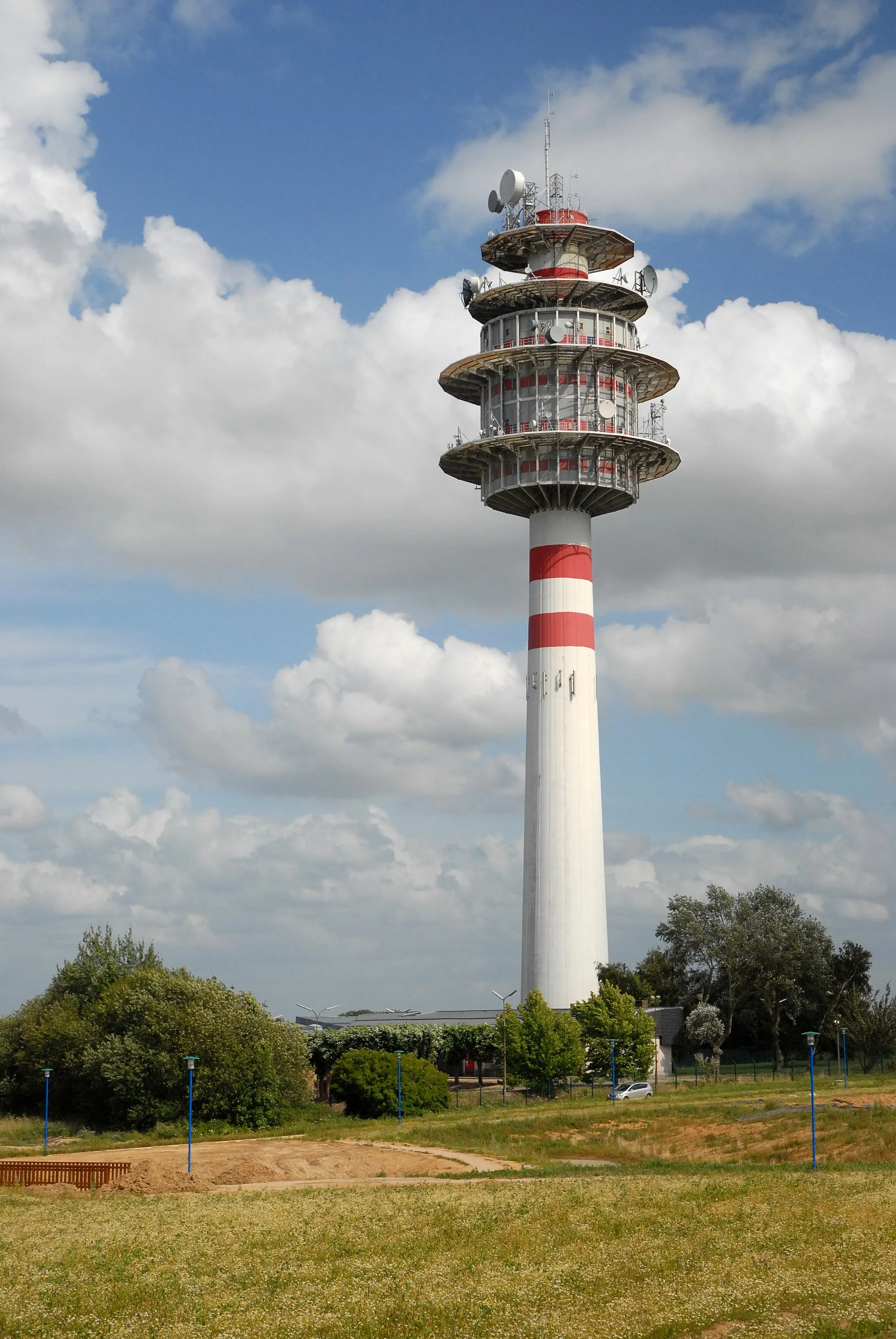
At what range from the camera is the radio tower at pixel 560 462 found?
81062 mm

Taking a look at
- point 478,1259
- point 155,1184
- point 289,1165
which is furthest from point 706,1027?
point 478,1259

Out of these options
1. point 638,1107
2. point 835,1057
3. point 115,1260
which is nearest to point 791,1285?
point 115,1260

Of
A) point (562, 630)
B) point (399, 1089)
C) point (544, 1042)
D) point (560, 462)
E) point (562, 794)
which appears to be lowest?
point (399, 1089)

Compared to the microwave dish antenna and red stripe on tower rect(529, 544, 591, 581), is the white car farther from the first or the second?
the microwave dish antenna

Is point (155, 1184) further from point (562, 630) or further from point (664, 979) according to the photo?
point (664, 979)

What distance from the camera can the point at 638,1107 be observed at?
68.0m

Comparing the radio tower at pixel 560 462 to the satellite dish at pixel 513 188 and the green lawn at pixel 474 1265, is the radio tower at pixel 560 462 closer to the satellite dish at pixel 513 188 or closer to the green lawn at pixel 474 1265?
the satellite dish at pixel 513 188

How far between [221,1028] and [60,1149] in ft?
32.4

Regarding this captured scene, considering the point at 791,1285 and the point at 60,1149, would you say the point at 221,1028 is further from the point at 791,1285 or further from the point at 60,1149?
the point at 791,1285

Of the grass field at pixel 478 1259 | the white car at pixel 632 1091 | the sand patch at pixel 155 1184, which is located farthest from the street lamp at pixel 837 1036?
the sand patch at pixel 155 1184

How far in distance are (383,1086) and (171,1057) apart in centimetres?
1092

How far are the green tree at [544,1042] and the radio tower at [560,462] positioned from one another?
2535 mm

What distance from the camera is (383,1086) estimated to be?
242 feet

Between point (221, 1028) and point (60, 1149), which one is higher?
point (221, 1028)
